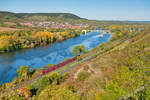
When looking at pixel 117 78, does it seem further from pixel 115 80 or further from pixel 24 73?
pixel 24 73

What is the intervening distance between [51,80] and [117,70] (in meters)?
11.4

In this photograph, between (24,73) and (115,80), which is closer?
(115,80)

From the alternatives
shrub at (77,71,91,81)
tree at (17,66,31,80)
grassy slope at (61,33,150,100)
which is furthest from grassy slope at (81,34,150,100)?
tree at (17,66,31,80)

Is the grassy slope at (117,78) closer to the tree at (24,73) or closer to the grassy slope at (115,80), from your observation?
Answer: the grassy slope at (115,80)

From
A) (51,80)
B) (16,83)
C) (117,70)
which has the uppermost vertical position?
(117,70)

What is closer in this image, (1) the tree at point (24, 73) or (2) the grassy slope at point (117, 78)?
(2) the grassy slope at point (117, 78)

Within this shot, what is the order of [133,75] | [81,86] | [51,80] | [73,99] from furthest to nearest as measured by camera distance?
[51,80], [133,75], [81,86], [73,99]

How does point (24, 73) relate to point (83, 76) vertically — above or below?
below

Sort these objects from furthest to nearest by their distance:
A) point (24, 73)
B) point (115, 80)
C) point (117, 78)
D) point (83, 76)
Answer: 1. point (24, 73)
2. point (83, 76)
3. point (117, 78)
4. point (115, 80)

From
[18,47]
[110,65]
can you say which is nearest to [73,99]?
[110,65]

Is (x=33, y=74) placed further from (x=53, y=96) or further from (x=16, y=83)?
(x=53, y=96)

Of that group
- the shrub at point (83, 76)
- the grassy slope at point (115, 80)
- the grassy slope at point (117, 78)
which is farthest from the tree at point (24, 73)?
the grassy slope at point (117, 78)

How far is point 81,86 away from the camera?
16.5 metres

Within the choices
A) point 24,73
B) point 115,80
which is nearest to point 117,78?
point 115,80
